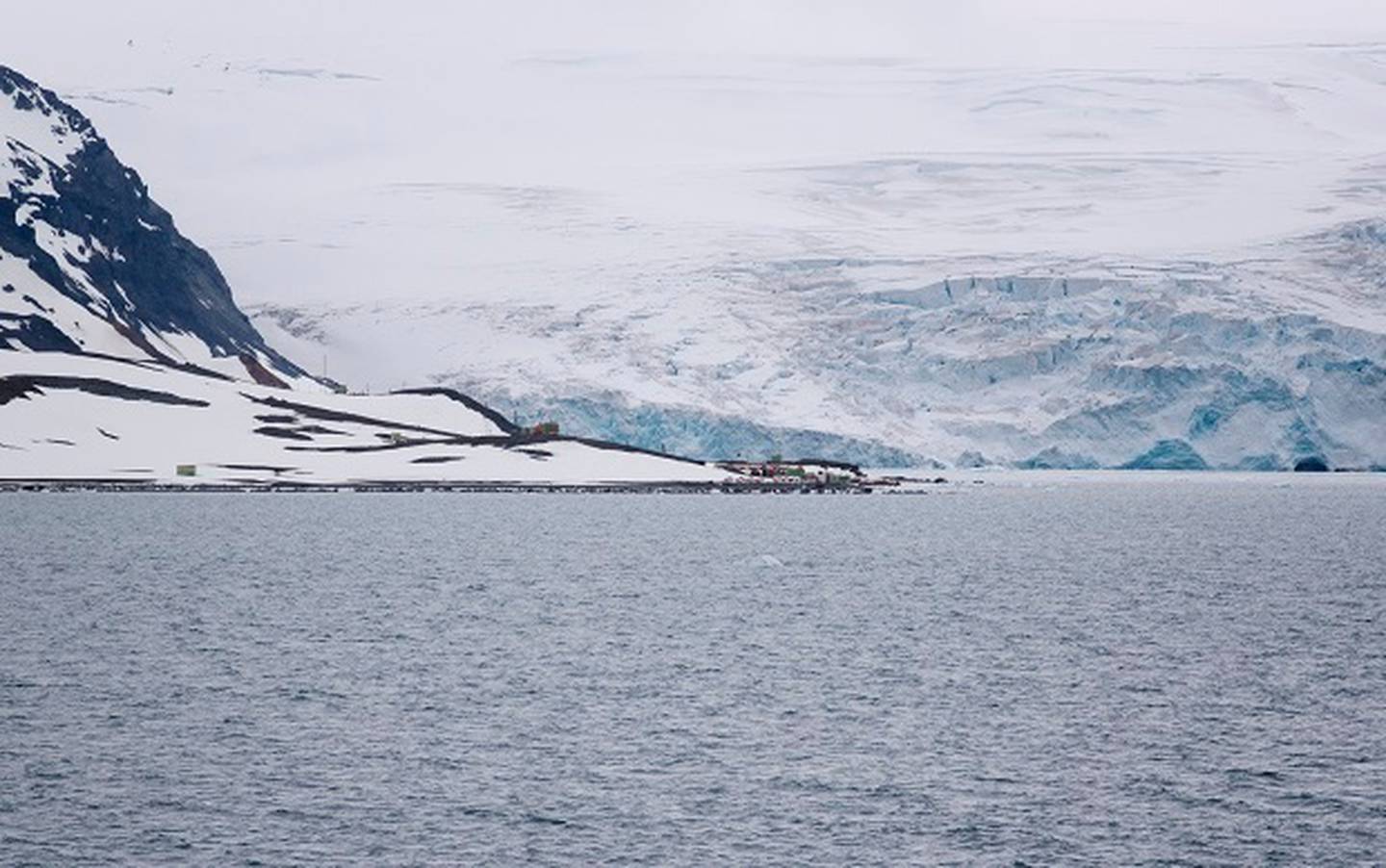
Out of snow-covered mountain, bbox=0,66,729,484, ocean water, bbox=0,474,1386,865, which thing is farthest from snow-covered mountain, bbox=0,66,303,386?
ocean water, bbox=0,474,1386,865

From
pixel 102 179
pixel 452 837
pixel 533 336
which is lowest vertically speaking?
pixel 452 837

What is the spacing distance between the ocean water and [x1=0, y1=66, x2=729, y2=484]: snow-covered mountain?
141 feet

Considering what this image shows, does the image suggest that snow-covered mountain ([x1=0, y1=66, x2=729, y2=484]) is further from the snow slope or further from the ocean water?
the ocean water

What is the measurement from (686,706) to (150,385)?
3517 inches

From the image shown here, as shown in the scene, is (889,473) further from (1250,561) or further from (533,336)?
(1250,561)

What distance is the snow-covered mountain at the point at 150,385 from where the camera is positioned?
11562 centimetres

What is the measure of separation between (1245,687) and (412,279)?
146 metres

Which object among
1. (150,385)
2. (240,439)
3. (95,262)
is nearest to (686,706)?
(240,439)

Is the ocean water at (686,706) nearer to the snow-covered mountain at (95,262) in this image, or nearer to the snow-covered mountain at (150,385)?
the snow-covered mountain at (150,385)

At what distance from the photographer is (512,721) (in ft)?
117

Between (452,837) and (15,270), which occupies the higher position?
(15,270)

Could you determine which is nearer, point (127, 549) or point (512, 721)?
point (512, 721)

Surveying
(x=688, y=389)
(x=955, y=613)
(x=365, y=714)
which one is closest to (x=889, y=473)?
(x=688, y=389)

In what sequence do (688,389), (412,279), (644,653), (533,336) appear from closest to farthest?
(644,653) → (688,389) → (533,336) → (412,279)
